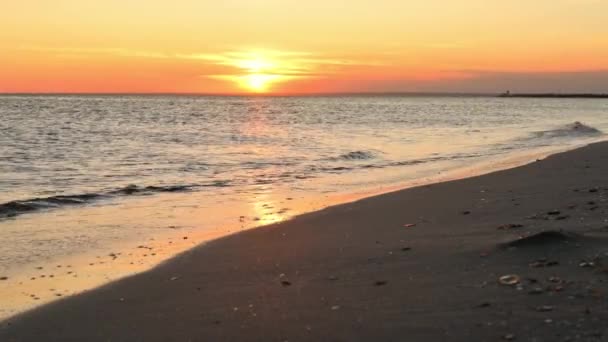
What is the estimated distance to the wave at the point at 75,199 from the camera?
1162 centimetres

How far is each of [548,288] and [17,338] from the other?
424 centimetres

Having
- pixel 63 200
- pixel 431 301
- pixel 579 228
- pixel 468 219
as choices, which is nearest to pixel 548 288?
pixel 431 301

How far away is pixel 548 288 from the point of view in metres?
4.62

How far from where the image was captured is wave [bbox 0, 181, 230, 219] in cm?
1162

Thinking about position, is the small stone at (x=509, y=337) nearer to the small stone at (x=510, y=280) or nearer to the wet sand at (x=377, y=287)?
the wet sand at (x=377, y=287)

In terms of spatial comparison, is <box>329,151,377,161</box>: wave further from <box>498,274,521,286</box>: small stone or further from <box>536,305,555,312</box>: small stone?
<box>536,305,555,312</box>: small stone

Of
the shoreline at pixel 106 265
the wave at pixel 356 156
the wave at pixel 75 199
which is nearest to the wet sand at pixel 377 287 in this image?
the shoreline at pixel 106 265

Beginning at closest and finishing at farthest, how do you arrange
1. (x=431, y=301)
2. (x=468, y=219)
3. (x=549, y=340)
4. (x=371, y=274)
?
(x=549, y=340), (x=431, y=301), (x=371, y=274), (x=468, y=219)

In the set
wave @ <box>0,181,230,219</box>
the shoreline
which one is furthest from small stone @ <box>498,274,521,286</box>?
wave @ <box>0,181,230,219</box>

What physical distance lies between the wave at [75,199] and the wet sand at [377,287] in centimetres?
530

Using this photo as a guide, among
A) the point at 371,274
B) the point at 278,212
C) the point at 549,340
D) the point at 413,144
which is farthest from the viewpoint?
the point at 413,144

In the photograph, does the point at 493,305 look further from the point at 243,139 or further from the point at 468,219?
the point at 243,139

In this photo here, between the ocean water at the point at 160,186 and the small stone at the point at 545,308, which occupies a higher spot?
the small stone at the point at 545,308

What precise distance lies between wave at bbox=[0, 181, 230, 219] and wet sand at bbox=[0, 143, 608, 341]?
17.4 ft
